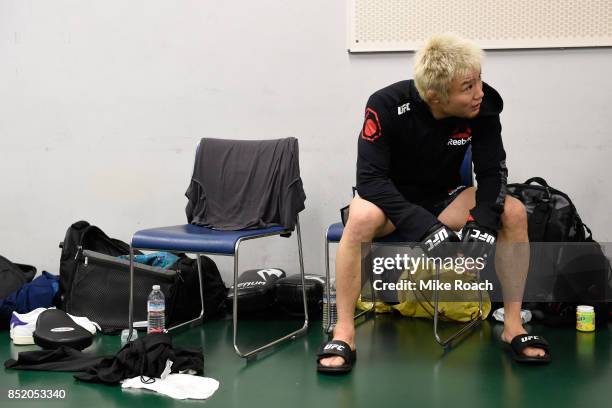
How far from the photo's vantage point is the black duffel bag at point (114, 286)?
127 inches

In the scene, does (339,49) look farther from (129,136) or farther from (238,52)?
(129,136)

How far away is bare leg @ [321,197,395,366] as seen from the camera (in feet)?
8.48

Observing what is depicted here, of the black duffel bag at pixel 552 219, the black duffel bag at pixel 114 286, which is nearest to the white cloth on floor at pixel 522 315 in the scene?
the black duffel bag at pixel 552 219

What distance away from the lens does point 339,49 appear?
3709 millimetres

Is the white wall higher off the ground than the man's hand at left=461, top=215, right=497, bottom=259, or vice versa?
the white wall

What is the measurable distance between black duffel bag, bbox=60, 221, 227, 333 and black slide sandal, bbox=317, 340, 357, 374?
95 centimetres

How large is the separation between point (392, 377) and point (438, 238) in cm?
49

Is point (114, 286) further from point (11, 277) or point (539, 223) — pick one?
point (539, 223)

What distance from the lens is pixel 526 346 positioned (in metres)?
2.59

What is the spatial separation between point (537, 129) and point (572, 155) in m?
0.21

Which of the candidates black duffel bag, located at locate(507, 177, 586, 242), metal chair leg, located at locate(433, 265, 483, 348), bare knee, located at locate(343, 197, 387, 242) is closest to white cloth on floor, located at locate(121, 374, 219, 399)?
bare knee, located at locate(343, 197, 387, 242)

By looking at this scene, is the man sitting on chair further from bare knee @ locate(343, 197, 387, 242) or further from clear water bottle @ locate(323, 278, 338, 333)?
clear water bottle @ locate(323, 278, 338, 333)

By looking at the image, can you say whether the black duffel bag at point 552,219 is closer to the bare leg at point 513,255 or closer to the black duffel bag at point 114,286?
the bare leg at point 513,255

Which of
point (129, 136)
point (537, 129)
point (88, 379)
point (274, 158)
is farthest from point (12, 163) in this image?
point (537, 129)
